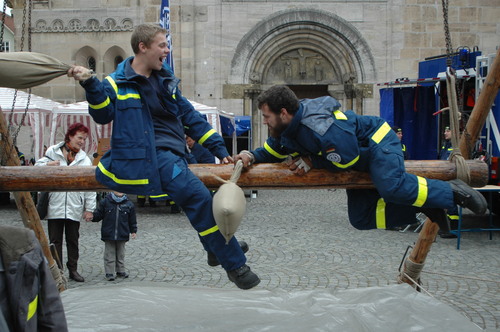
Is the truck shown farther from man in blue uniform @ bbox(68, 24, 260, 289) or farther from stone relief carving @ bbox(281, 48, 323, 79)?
man in blue uniform @ bbox(68, 24, 260, 289)

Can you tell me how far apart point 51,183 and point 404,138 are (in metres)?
10.1

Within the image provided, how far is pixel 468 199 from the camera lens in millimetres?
3633

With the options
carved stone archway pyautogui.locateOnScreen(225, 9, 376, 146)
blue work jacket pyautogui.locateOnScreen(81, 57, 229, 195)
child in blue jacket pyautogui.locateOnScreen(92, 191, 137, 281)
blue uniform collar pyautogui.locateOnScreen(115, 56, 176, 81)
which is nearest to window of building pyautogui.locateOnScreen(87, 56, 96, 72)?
carved stone archway pyautogui.locateOnScreen(225, 9, 376, 146)

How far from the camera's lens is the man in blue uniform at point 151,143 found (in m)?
3.39

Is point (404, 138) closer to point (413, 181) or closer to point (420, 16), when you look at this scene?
point (420, 16)

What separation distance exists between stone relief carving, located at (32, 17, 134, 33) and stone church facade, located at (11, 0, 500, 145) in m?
0.03

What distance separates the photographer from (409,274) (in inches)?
187

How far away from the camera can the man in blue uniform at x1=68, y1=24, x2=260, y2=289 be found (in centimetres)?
339

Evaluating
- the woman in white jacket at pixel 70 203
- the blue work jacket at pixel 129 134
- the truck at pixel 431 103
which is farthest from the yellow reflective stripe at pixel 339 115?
the truck at pixel 431 103

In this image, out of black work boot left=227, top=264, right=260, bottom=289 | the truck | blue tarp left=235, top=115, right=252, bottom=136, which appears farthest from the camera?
blue tarp left=235, top=115, right=252, bottom=136

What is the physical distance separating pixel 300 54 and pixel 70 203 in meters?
12.1

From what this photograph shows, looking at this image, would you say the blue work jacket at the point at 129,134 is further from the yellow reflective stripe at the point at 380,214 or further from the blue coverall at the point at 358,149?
the yellow reflective stripe at the point at 380,214

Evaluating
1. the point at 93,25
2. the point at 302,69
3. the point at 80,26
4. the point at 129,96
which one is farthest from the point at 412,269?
the point at 80,26

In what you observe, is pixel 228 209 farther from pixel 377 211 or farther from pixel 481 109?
pixel 481 109
